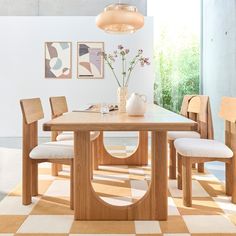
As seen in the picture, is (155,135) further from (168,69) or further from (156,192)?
(168,69)

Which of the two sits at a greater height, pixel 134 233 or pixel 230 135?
pixel 230 135

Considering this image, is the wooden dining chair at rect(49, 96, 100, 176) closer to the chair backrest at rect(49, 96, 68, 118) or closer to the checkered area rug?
the chair backrest at rect(49, 96, 68, 118)

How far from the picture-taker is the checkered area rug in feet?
6.65

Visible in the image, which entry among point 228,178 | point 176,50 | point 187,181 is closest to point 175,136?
point 228,178

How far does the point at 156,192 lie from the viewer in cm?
216

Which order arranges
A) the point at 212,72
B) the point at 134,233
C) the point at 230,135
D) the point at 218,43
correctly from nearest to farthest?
the point at 134,233 < the point at 230,135 < the point at 218,43 < the point at 212,72

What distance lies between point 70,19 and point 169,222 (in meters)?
5.11

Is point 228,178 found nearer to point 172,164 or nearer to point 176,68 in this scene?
point 172,164

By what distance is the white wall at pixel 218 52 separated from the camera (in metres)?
4.56

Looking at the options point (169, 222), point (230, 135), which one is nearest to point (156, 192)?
point (169, 222)

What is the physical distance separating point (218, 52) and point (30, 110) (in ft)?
12.1

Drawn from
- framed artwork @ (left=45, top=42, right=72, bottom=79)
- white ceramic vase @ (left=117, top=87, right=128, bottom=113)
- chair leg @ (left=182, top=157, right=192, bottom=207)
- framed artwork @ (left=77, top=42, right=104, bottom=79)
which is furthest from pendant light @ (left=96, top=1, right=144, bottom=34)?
framed artwork @ (left=45, top=42, right=72, bottom=79)

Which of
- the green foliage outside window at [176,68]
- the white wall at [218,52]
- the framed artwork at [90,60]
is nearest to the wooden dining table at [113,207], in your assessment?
the white wall at [218,52]

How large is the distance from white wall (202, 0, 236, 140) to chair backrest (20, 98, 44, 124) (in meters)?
2.79
